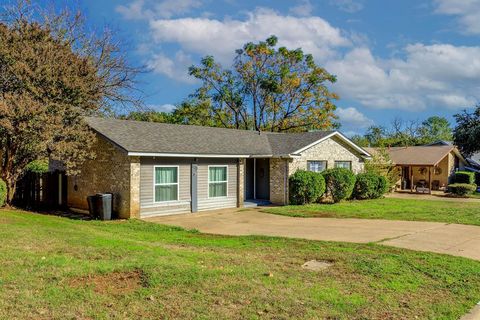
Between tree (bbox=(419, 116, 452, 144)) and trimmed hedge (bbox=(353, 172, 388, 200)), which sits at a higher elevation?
tree (bbox=(419, 116, 452, 144))

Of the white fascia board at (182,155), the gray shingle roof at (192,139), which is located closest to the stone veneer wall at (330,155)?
the gray shingle roof at (192,139)

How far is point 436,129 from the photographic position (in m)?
79.4

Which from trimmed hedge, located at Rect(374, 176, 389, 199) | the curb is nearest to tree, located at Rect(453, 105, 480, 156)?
trimmed hedge, located at Rect(374, 176, 389, 199)

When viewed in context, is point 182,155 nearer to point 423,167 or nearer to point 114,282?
point 114,282

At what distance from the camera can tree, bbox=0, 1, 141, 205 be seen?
15.4m

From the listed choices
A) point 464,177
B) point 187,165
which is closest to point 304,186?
point 187,165

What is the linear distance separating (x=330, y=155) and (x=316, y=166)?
1297 mm

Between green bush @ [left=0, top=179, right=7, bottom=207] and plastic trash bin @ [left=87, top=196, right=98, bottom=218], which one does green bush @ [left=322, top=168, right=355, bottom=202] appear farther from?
green bush @ [left=0, top=179, right=7, bottom=207]

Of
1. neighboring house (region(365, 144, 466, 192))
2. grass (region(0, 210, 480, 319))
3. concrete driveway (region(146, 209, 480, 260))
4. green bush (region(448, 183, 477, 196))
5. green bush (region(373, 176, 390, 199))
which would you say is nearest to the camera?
grass (region(0, 210, 480, 319))

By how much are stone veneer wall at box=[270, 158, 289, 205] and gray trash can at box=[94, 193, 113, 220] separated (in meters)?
8.91

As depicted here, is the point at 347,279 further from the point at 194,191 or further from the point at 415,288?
the point at 194,191

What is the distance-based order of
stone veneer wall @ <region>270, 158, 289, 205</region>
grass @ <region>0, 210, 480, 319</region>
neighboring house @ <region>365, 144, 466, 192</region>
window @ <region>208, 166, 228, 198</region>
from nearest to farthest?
grass @ <region>0, 210, 480, 319</region> → window @ <region>208, 166, 228, 198</region> → stone veneer wall @ <region>270, 158, 289, 205</region> → neighboring house @ <region>365, 144, 466, 192</region>

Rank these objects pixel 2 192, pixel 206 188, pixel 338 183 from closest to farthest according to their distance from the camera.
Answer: pixel 2 192
pixel 206 188
pixel 338 183

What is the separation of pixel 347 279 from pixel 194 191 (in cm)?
1160
